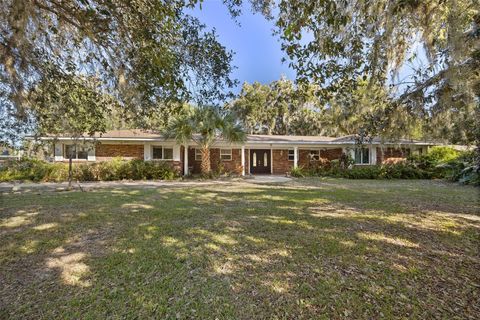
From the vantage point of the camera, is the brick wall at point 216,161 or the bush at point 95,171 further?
the brick wall at point 216,161

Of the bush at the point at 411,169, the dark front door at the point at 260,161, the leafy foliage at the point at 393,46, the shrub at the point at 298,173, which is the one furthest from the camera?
the dark front door at the point at 260,161

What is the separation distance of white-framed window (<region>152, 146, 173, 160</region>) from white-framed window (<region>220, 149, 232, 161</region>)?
366 cm

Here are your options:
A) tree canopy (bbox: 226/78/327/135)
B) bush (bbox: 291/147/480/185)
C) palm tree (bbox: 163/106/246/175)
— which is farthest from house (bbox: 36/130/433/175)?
tree canopy (bbox: 226/78/327/135)

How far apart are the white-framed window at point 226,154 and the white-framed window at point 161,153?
3.66m

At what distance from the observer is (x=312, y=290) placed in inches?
124

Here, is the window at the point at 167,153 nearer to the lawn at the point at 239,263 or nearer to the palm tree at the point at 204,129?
the palm tree at the point at 204,129

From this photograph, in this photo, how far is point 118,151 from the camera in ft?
55.9

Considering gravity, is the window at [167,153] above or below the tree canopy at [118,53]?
below

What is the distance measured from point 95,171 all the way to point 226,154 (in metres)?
8.53

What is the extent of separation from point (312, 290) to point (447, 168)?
55.3ft

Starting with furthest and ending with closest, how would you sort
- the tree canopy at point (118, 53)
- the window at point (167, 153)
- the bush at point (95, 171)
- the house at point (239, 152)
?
1. the window at point (167, 153)
2. the house at point (239, 152)
3. the bush at point (95, 171)
4. the tree canopy at point (118, 53)

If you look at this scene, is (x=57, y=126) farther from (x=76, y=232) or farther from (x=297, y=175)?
(x=297, y=175)

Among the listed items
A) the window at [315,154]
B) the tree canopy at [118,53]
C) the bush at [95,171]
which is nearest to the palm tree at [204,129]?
the bush at [95,171]

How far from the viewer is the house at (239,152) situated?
16.7 m
